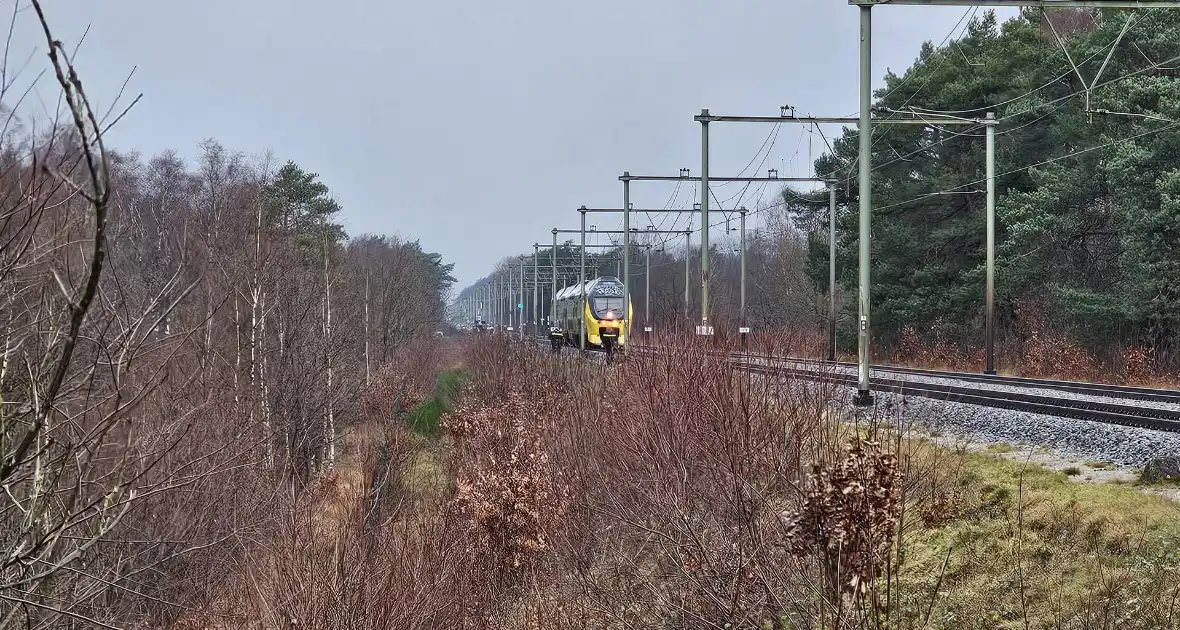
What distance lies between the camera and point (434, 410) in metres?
35.7

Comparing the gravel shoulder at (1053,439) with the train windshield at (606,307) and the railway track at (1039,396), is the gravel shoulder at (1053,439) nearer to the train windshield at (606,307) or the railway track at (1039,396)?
the railway track at (1039,396)

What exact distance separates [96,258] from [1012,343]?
1226 inches

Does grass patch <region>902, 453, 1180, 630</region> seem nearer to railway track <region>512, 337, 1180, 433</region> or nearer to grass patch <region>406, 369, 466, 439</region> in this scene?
railway track <region>512, 337, 1180, 433</region>

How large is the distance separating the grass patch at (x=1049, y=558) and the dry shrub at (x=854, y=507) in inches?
19.5

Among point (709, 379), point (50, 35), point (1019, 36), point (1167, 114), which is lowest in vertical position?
point (709, 379)

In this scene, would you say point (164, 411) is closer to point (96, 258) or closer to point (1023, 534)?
point (1023, 534)

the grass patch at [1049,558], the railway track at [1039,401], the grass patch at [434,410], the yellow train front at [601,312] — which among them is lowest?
the grass patch at [434,410]

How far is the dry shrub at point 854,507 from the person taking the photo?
594cm

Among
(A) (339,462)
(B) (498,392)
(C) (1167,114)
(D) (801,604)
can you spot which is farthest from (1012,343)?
(D) (801,604)

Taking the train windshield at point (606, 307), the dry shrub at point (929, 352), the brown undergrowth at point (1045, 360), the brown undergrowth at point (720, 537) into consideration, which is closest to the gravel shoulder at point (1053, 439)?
the brown undergrowth at point (720, 537)

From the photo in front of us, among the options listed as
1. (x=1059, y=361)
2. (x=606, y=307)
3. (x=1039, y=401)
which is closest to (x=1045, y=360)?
(x=1059, y=361)

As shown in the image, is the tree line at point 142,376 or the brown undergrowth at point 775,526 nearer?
the tree line at point 142,376

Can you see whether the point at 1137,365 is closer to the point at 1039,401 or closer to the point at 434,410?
the point at 1039,401

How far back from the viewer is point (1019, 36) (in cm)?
3306
